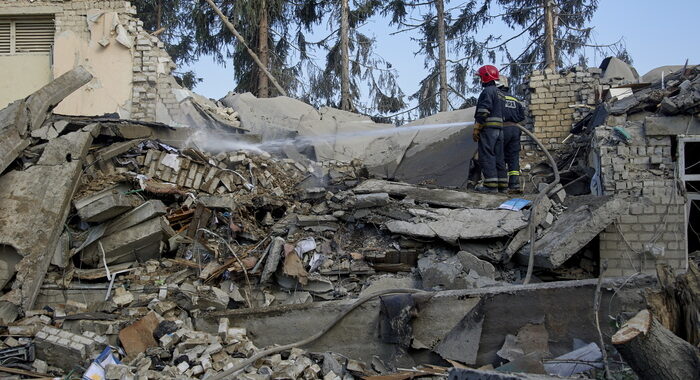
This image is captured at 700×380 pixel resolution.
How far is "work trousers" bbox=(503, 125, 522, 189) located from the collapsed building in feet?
3.39

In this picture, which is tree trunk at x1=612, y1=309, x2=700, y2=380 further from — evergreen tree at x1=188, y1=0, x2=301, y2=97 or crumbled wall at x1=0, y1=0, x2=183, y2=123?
evergreen tree at x1=188, y1=0, x2=301, y2=97

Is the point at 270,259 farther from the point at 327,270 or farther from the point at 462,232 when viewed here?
the point at 462,232

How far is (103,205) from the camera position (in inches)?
304

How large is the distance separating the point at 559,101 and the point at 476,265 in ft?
20.8

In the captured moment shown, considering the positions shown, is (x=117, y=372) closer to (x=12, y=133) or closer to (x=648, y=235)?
(x=12, y=133)

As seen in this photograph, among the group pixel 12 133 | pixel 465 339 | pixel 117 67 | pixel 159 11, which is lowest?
pixel 465 339

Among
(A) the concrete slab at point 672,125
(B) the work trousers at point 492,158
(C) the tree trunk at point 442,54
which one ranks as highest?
(C) the tree trunk at point 442,54

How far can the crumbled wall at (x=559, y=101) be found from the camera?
12.3 meters

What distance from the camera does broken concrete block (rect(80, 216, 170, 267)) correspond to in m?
7.76

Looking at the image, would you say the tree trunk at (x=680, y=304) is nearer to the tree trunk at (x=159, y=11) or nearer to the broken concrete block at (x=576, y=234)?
the broken concrete block at (x=576, y=234)

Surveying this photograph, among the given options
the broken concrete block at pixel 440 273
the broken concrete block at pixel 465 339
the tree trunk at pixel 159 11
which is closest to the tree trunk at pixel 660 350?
the broken concrete block at pixel 465 339

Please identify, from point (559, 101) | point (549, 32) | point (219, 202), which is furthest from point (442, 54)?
point (219, 202)

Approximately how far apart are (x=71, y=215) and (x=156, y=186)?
104 cm

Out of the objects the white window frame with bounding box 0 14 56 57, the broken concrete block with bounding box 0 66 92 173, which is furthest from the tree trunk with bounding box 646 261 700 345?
the white window frame with bounding box 0 14 56 57
